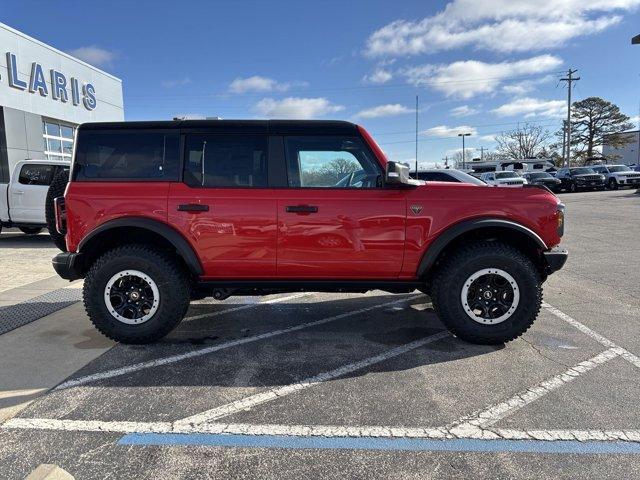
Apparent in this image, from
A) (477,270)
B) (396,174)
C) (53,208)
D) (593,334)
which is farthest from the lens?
(53,208)

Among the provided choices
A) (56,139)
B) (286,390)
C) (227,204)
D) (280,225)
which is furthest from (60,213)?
(56,139)

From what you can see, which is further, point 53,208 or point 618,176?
point 618,176

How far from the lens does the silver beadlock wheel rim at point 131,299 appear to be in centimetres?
402

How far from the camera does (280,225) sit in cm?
388

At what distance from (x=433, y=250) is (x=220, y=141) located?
7.13 ft

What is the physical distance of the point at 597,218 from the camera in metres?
14.2

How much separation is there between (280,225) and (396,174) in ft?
3.60

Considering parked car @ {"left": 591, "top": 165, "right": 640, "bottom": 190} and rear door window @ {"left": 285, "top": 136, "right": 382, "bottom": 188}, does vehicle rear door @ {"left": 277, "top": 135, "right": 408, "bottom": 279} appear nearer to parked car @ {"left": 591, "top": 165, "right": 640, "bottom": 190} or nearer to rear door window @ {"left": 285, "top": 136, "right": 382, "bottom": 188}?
rear door window @ {"left": 285, "top": 136, "right": 382, "bottom": 188}

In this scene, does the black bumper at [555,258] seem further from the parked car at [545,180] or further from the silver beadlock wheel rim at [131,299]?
the parked car at [545,180]

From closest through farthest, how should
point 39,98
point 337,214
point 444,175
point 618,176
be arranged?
1. point 337,214
2. point 444,175
3. point 39,98
4. point 618,176

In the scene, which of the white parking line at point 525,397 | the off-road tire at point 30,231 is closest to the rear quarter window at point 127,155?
the white parking line at point 525,397

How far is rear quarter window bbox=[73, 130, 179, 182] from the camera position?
398 centimetres

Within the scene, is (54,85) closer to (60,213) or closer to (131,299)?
(60,213)

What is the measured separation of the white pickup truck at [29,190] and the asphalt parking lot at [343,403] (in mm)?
6277
